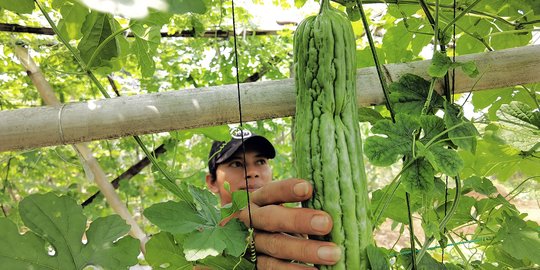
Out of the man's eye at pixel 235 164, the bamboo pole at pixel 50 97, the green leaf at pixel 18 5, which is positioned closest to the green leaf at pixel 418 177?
the green leaf at pixel 18 5

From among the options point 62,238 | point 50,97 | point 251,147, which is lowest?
point 251,147

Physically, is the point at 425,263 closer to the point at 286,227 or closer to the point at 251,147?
the point at 286,227

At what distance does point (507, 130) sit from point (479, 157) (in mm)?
317

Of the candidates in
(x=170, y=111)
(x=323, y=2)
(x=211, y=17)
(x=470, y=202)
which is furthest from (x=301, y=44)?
(x=211, y=17)

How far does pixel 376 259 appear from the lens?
2.08 ft

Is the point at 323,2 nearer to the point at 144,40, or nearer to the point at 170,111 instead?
the point at 170,111

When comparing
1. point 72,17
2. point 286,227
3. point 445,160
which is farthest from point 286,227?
point 72,17

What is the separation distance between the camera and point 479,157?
3.53 ft

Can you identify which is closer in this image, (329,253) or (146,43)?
(329,253)

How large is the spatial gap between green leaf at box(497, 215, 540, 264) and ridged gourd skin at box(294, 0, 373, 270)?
0.36 metres

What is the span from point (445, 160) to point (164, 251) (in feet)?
1.62

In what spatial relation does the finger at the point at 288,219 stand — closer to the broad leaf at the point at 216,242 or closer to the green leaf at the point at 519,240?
the broad leaf at the point at 216,242

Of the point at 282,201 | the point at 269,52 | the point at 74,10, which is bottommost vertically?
the point at 269,52

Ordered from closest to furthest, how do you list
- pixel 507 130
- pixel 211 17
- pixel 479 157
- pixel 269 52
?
pixel 507 130
pixel 479 157
pixel 211 17
pixel 269 52
